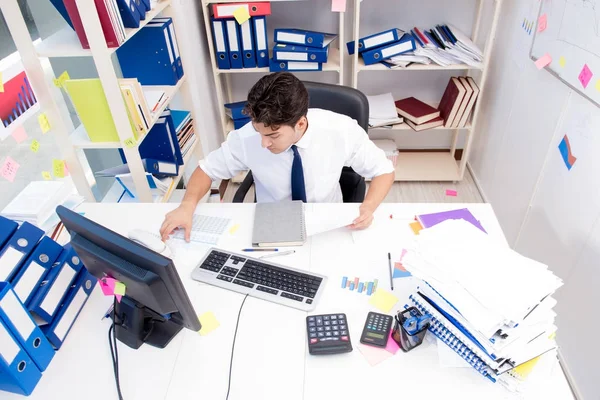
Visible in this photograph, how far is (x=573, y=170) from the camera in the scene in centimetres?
183

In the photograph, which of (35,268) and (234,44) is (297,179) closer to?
(35,268)

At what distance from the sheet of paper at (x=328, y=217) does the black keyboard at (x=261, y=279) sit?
0.19 metres

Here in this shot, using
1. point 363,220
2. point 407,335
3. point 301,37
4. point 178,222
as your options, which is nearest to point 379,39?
point 301,37

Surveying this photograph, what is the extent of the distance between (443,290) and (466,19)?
229 cm

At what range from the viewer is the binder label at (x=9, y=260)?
115 centimetres

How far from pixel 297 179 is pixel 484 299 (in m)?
0.86

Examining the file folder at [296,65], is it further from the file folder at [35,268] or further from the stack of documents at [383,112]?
the file folder at [35,268]

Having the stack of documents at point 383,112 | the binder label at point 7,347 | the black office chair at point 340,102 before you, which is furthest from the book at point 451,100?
the binder label at point 7,347

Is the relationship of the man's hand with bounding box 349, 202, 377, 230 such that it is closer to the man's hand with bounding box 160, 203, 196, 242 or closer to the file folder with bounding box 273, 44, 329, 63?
the man's hand with bounding box 160, 203, 196, 242

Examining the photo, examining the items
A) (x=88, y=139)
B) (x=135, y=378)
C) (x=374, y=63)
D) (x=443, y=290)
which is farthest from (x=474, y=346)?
(x=374, y=63)

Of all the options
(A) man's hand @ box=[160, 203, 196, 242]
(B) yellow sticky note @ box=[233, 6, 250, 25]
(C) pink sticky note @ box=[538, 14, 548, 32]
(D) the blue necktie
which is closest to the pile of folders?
(A) man's hand @ box=[160, 203, 196, 242]

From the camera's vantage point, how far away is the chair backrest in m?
1.79

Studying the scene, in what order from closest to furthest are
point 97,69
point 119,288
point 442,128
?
point 119,288, point 97,69, point 442,128

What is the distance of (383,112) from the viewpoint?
286cm
